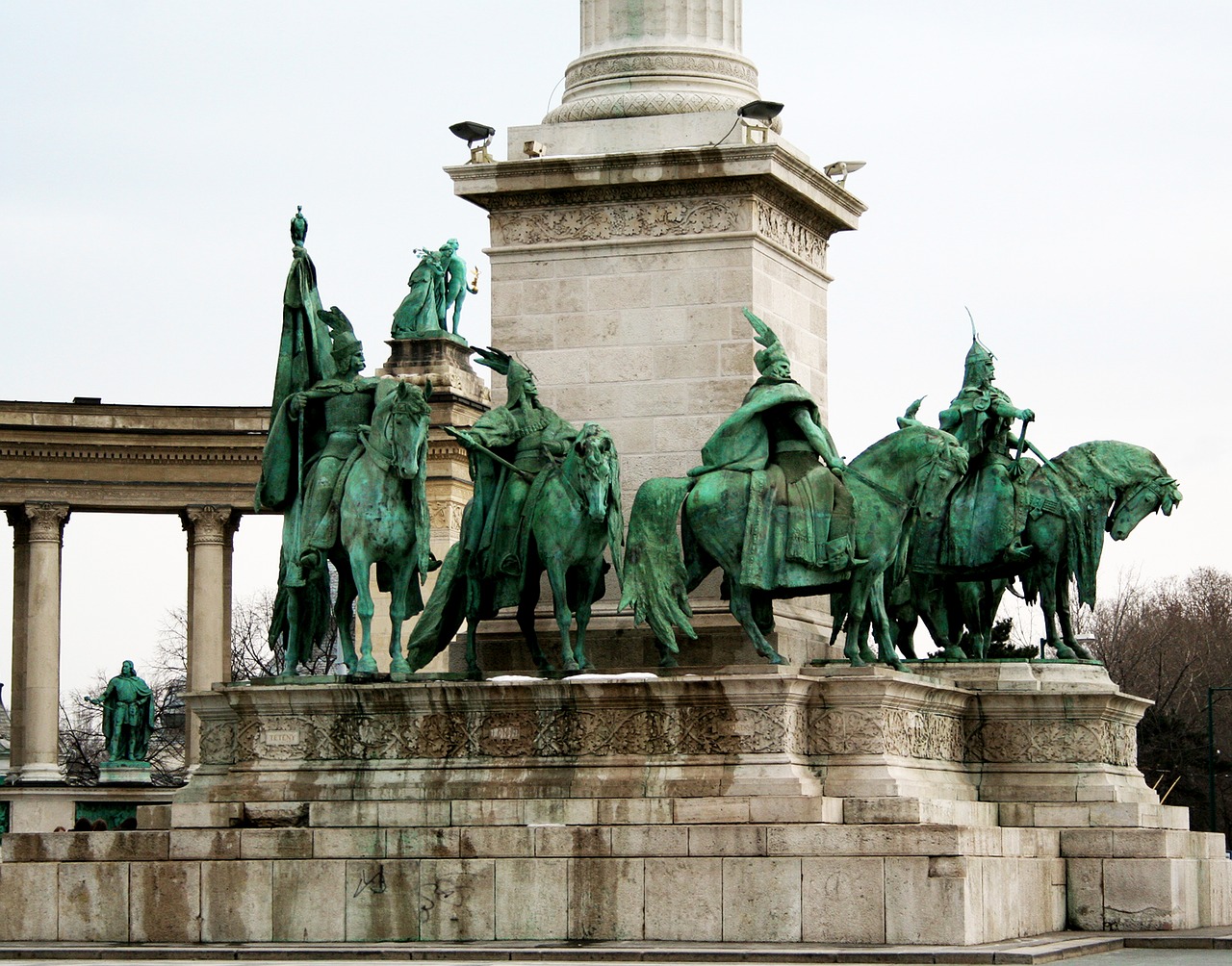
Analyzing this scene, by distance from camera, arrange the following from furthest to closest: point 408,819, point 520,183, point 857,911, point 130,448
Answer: point 130,448 → point 520,183 → point 408,819 → point 857,911

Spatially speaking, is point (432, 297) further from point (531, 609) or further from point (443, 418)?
point (531, 609)

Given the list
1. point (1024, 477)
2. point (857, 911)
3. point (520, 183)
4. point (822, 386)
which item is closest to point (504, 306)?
point (520, 183)

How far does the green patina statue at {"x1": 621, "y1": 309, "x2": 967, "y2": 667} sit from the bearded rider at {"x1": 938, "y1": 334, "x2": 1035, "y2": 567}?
9.81 ft

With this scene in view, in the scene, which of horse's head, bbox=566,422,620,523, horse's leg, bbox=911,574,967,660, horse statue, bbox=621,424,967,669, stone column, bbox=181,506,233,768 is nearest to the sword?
horse's head, bbox=566,422,620,523

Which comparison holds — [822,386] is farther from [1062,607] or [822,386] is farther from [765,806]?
[765,806]

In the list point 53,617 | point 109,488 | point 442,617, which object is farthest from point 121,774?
point 442,617

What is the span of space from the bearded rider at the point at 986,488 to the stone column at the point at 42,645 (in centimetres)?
2765

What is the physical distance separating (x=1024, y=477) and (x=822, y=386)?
252 centimetres

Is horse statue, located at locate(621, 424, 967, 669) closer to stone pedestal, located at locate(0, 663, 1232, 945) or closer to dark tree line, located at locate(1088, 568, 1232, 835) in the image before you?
stone pedestal, located at locate(0, 663, 1232, 945)

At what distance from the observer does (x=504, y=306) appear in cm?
3300

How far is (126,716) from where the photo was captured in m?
58.0

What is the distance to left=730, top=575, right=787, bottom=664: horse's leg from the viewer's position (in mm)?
29594

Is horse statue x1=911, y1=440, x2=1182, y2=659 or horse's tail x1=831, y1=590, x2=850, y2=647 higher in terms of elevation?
horse statue x1=911, y1=440, x2=1182, y2=659

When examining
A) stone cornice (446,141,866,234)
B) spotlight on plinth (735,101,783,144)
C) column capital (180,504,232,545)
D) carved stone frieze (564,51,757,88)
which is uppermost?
carved stone frieze (564,51,757,88)
